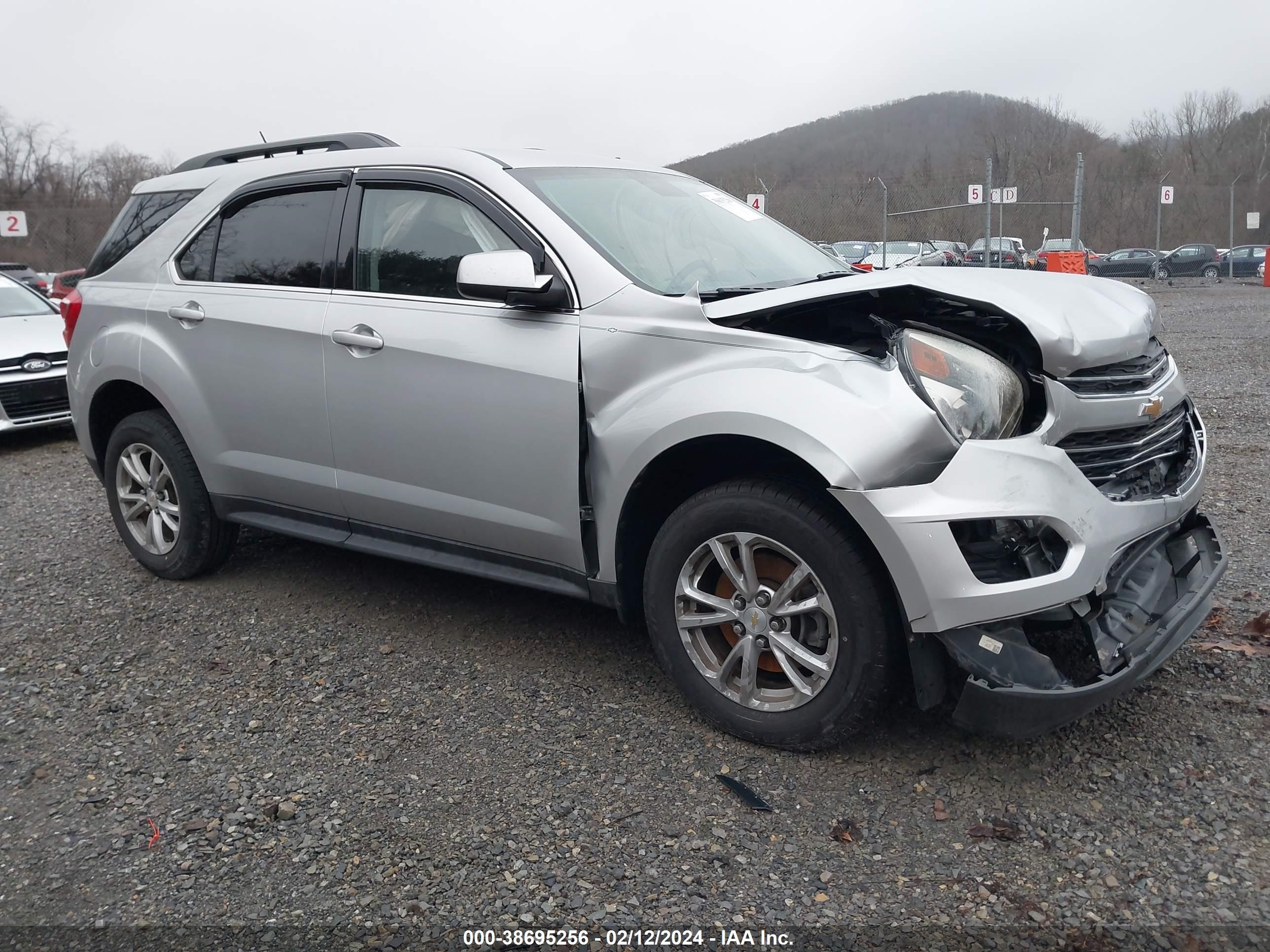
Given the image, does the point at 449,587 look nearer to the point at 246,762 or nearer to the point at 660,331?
the point at 246,762

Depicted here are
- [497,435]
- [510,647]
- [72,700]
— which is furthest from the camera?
[510,647]

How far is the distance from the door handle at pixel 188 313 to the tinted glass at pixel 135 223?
527mm

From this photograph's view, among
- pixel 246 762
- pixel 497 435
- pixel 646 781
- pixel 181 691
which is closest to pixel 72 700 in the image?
pixel 181 691

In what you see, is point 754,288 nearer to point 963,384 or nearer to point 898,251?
point 963,384

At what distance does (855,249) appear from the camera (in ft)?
68.2

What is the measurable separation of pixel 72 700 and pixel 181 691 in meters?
0.37

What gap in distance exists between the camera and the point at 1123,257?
3200 cm

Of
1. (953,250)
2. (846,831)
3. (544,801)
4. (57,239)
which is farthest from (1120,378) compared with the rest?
(57,239)

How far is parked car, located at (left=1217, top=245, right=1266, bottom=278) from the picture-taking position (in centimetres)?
3197

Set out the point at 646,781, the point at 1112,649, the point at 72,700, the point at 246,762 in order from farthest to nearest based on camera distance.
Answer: the point at 72,700 < the point at 246,762 < the point at 646,781 < the point at 1112,649

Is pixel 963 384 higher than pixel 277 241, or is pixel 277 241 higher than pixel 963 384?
pixel 277 241

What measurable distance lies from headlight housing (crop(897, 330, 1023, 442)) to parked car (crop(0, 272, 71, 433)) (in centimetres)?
773

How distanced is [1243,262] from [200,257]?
117 ft

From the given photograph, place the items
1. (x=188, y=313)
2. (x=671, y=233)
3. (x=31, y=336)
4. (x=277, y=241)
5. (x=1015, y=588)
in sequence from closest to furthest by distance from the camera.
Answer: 1. (x=1015, y=588)
2. (x=671, y=233)
3. (x=277, y=241)
4. (x=188, y=313)
5. (x=31, y=336)
